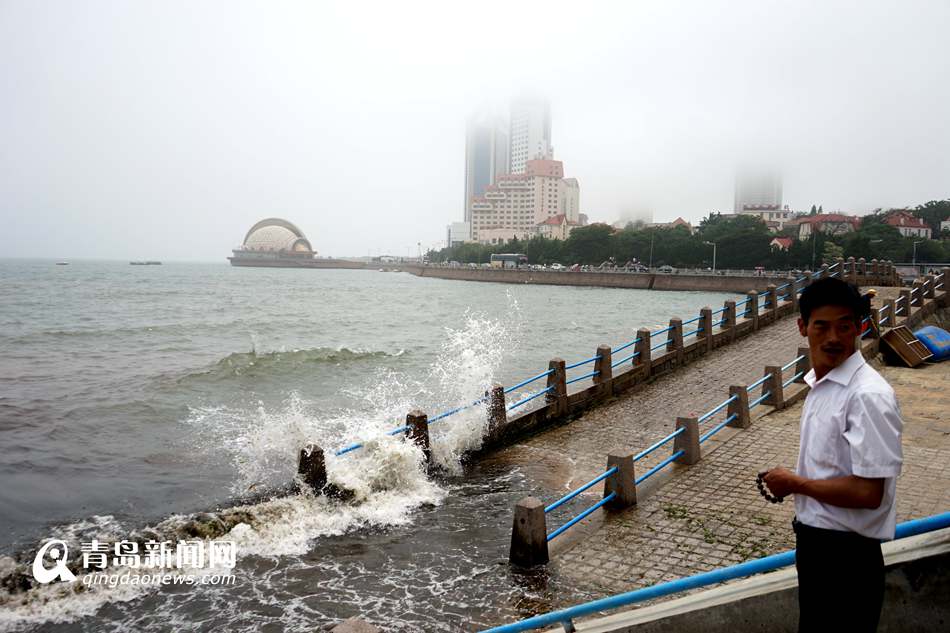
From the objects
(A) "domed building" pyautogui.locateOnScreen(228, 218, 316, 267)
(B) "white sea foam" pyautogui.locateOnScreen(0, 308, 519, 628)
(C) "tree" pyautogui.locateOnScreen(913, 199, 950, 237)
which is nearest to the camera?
(B) "white sea foam" pyautogui.locateOnScreen(0, 308, 519, 628)

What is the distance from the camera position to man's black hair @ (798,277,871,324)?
2.62 metres

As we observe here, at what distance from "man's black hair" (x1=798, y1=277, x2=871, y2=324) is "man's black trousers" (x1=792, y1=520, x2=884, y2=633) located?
877 mm

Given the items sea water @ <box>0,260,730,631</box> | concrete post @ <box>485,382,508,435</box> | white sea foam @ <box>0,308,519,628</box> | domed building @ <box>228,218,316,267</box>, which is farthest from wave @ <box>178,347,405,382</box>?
domed building @ <box>228,218,316,267</box>

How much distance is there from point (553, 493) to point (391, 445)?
2.48m

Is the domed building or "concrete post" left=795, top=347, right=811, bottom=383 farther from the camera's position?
the domed building

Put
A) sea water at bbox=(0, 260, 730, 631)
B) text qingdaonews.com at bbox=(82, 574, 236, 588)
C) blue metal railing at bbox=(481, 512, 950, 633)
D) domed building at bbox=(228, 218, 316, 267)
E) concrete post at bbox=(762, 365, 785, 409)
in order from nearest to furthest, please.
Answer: blue metal railing at bbox=(481, 512, 950, 633), sea water at bbox=(0, 260, 730, 631), text qingdaonews.com at bbox=(82, 574, 236, 588), concrete post at bbox=(762, 365, 785, 409), domed building at bbox=(228, 218, 316, 267)

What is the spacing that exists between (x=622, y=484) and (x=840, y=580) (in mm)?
5137

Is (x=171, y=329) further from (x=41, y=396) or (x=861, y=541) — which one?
(x=861, y=541)

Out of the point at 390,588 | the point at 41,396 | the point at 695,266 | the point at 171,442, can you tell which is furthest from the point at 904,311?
the point at 695,266

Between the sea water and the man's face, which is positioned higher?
the man's face

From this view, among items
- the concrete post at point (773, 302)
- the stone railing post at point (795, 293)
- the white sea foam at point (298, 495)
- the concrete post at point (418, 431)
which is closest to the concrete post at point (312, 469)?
the white sea foam at point (298, 495)

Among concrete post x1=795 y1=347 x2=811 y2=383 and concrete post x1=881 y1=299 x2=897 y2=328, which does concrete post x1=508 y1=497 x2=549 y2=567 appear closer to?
concrete post x1=795 y1=347 x2=811 y2=383

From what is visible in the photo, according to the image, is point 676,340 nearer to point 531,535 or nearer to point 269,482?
point 269,482

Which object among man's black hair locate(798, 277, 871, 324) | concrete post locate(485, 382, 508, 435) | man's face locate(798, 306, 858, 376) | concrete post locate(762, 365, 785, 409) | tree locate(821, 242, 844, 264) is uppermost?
tree locate(821, 242, 844, 264)
